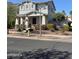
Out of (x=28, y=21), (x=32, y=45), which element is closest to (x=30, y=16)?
(x=28, y=21)

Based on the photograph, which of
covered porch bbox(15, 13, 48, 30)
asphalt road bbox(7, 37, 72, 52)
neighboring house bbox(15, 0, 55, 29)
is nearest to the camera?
neighboring house bbox(15, 0, 55, 29)

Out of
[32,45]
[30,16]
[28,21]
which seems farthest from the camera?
[32,45]

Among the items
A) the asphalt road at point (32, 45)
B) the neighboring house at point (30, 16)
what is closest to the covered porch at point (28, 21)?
the neighboring house at point (30, 16)

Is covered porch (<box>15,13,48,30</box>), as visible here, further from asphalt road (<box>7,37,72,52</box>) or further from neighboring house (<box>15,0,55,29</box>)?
asphalt road (<box>7,37,72,52</box>)

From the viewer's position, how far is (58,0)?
2.88 metres

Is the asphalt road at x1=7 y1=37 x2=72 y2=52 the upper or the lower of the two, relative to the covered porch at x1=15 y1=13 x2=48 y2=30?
lower

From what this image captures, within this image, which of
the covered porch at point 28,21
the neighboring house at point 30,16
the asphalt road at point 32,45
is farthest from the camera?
the asphalt road at point 32,45

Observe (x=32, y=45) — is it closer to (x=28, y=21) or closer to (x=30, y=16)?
(x=30, y=16)

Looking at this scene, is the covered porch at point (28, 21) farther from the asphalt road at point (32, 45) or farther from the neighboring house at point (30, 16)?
the asphalt road at point (32, 45)

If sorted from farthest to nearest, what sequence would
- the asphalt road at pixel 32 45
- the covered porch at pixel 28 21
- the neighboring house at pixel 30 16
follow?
the asphalt road at pixel 32 45 < the covered porch at pixel 28 21 < the neighboring house at pixel 30 16

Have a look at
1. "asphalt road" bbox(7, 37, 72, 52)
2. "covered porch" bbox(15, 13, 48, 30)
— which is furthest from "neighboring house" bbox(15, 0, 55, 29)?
"asphalt road" bbox(7, 37, 72, 52)

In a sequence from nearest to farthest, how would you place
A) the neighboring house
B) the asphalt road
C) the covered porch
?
the neighboring house < the covered porch < the asphalt road
